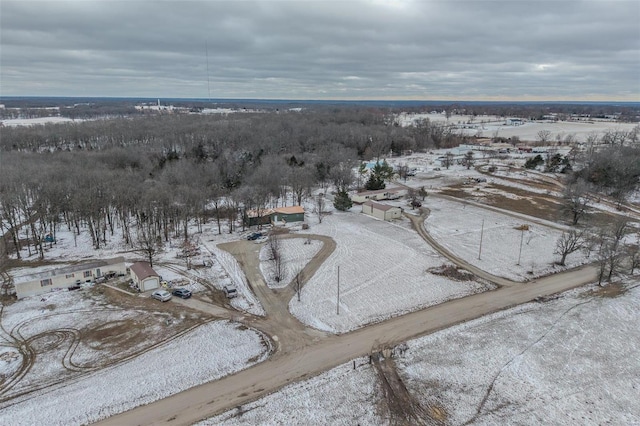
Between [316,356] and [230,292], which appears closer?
[316,356]

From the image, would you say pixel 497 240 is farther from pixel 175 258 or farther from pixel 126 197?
pixel 126 197

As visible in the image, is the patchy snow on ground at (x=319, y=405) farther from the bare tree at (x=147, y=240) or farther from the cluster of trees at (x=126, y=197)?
the bare tree at (x=147, y=240)

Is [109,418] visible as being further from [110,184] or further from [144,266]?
[110,184]

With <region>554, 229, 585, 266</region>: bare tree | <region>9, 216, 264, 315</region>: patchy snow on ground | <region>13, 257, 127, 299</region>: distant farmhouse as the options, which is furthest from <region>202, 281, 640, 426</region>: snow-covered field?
<region>13, 257, 127, 299</region>: distant farmhouse

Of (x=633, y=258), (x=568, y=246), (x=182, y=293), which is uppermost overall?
(x=568, y=246)

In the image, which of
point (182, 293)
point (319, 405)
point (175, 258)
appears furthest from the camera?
point (175, 258)

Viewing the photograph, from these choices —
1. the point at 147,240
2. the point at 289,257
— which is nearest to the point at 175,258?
the point at 147,240

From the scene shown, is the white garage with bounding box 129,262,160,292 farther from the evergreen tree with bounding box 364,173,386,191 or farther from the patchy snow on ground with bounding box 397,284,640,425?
the evergreen tree with bounding box 364,173,386,191
